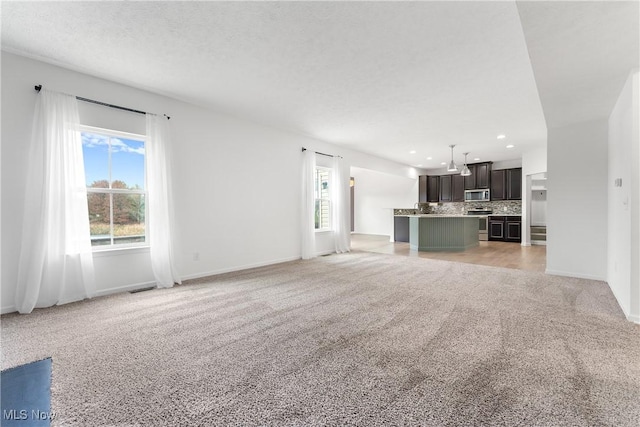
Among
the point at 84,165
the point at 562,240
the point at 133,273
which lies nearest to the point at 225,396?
the point at 133,273

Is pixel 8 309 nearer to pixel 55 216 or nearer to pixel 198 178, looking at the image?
pixel 55 216

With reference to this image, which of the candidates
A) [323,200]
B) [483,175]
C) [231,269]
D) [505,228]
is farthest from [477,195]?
[231,269]

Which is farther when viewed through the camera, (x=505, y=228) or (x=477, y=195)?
(x=477, y=195)

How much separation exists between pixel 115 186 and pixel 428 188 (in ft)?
32.7

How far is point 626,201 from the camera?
3.05 m

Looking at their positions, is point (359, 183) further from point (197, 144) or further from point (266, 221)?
point (197, 144)

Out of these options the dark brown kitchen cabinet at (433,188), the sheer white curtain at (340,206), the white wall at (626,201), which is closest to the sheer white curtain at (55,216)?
the sheer white curtain at (340,206)

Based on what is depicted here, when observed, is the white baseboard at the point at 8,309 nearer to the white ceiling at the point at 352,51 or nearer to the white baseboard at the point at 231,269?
→ the white baseboard at the point at 231,269

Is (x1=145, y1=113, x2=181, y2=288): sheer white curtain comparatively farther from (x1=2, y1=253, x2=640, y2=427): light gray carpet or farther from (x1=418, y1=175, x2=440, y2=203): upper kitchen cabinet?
(x1=418, y1=175, x2=440, y2=203): upper kitchen cabinet

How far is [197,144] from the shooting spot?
4504mm

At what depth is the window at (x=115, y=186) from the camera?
3.63m

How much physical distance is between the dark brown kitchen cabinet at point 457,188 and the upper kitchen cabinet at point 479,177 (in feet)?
0.61

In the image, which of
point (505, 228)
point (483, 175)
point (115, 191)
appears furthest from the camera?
point (483, 175)

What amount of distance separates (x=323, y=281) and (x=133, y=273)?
2610mm
